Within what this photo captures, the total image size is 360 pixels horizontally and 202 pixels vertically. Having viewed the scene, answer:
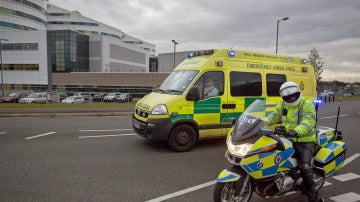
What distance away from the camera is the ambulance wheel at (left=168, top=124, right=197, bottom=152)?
6.46 meters

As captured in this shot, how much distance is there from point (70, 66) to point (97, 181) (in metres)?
65.9

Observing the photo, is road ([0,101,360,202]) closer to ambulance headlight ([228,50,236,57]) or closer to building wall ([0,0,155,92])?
ambulance headlight ([228,50,236,57])

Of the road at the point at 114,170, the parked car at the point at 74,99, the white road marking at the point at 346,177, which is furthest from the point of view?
the parked car at the point at 74,99

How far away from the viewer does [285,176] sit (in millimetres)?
3678

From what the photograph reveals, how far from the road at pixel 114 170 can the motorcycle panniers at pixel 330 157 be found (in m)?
0.47

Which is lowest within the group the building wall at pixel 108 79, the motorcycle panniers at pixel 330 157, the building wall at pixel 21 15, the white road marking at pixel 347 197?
the white road marking at pixel 347 197

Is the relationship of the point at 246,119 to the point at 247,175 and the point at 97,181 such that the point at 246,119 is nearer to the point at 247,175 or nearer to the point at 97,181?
the point at 247,175

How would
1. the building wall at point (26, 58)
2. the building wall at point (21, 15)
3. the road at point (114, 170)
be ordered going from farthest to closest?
the building wall at point (21, 15) < the building wall at point (26, 58) < the road at point (114, 170)

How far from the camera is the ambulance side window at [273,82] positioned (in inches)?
305

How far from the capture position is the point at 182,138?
657cm

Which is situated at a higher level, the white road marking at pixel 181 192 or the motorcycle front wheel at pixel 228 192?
the motorcycle front wheel at pixel 228 192

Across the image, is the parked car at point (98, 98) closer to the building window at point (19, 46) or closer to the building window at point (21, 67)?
the building window at point (21, 67)

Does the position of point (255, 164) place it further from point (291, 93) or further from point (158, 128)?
point (158, 128)

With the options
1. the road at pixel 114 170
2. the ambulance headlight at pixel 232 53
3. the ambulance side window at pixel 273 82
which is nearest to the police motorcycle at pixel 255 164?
the road at pixel 114 170
